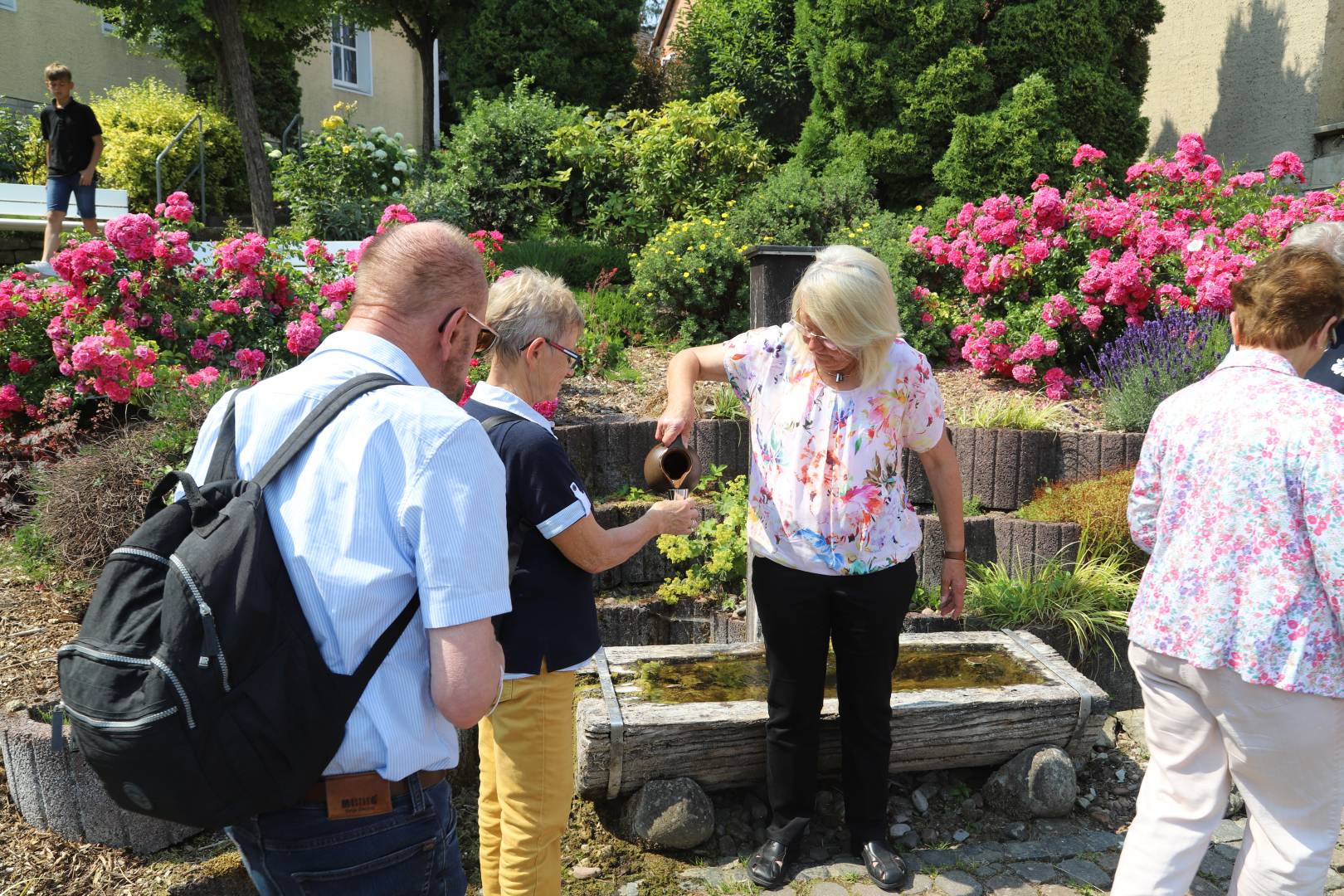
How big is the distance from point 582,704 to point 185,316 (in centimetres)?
337

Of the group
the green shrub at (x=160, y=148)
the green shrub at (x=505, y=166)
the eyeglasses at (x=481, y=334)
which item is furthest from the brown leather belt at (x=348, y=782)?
the green shrub at (x=160, y=148)

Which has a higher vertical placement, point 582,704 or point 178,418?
point 178,418

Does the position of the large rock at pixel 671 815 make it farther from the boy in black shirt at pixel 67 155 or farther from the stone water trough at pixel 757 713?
the boy in black shirt at pixel 67 155

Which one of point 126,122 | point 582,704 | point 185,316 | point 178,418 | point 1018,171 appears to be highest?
point 126,122

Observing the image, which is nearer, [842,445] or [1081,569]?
[842,445]

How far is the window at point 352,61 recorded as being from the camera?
18.4 metres

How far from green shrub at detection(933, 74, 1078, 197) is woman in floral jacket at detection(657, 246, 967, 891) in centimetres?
524

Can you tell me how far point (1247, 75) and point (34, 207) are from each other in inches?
467

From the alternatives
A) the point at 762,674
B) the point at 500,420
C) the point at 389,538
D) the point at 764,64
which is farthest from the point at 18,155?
the point at 389,538

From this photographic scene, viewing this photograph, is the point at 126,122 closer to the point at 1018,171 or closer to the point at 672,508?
the point at 1018,171

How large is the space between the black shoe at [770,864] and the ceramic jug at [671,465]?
1.20m

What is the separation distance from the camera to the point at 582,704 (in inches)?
131

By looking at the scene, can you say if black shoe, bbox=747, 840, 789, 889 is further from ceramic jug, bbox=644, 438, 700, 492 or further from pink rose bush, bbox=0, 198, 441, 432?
pink rose bush, bbox=0, 198, 441, 432

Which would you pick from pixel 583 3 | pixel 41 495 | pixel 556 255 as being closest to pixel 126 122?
pixel 583 3
